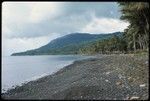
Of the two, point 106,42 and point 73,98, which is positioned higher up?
point 73,98

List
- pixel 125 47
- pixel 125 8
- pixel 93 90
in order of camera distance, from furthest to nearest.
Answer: pixel 125 47 < pixel 125 8 < pixel 93 90

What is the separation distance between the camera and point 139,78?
819 inches

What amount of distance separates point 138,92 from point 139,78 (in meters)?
4.33

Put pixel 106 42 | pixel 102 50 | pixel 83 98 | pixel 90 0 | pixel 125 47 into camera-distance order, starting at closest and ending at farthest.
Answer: pixel 90 0 → pixel 83 98 → pixel 125 47 → pixel 106 42 → pixel 102 50

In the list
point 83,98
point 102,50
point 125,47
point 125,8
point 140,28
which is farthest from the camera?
point 102,50

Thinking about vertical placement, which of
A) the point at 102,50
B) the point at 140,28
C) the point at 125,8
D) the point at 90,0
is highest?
the point at 90,0

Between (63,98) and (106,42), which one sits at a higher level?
(63,98)

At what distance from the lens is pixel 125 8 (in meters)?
55.3

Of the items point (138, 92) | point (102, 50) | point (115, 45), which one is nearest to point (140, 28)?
point (138, 92)

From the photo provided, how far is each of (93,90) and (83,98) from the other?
1.81 meters

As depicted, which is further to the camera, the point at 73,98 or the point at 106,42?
the point at 106,42

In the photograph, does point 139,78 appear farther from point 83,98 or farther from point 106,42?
point 106,42

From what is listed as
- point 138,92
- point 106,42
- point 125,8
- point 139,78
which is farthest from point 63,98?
point 106,42

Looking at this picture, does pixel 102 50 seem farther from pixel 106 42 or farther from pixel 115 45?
pixel 115 45
